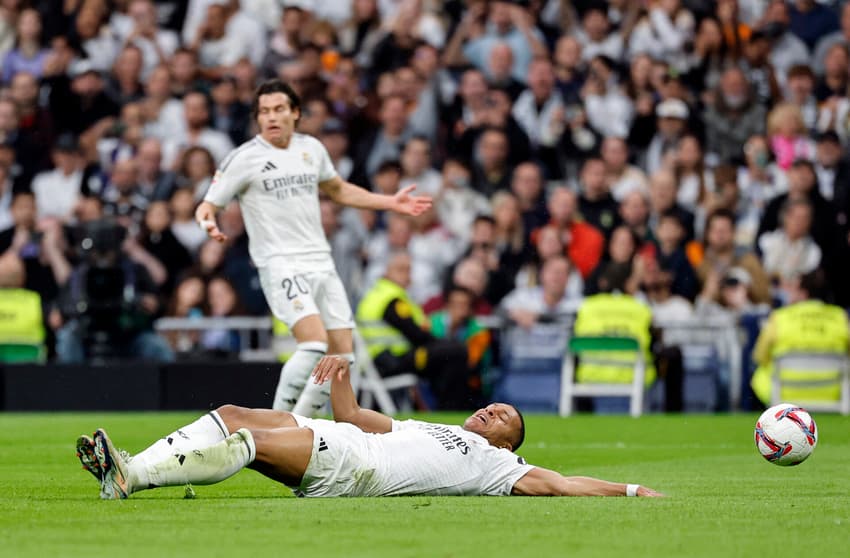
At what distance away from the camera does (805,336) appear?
17703mm

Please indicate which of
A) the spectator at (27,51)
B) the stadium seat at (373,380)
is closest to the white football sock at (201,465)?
the stadium seat at (373,380)

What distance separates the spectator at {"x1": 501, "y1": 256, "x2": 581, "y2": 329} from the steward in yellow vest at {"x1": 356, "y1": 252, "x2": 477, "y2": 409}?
1030 millimetres

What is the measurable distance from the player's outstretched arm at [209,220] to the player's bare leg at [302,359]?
3.48 feet

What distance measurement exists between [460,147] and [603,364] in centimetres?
377

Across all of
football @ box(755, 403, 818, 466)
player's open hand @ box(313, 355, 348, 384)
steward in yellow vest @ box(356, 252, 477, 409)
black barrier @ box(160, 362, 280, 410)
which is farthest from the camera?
steward in yellow vest @ box(356, 252, 477, 409)

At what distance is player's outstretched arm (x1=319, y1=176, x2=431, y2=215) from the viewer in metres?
12.2

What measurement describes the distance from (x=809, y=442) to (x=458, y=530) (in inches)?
130

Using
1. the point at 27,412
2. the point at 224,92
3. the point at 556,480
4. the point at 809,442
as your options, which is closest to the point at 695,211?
the point at 224,92

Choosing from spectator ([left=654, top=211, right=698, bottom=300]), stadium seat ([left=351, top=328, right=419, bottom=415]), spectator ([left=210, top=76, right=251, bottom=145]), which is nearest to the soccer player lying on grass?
stadium seat ([left=351, top=328, right=419, bottom=415])

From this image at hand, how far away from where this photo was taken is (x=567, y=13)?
21.8 metres

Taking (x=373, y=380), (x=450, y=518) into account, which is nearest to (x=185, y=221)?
(x=373, y=380)

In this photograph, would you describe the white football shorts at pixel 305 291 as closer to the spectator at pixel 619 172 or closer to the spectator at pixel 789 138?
the spectator at pixel 619 172

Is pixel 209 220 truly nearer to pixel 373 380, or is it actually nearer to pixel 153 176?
pixel 373 380

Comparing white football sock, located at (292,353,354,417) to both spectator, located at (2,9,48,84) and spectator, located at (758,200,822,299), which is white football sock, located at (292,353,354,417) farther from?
spectator, located at (2,9,48,84)
